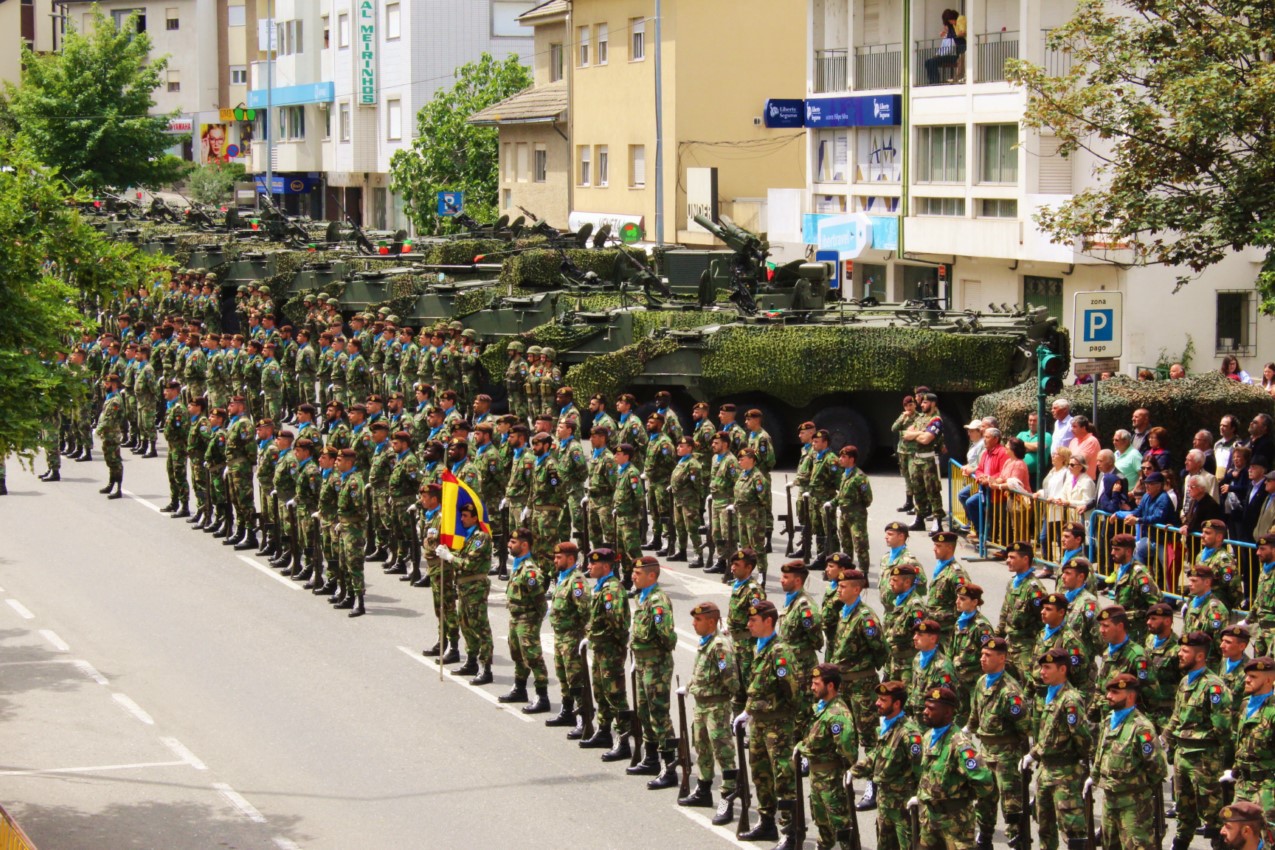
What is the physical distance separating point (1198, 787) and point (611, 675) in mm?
4064

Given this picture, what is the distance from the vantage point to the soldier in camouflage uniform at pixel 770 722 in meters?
11.7

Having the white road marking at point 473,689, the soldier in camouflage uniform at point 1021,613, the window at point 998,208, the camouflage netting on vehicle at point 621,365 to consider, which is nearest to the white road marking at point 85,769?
the white road marking at point 473,689

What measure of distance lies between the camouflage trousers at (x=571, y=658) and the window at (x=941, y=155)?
21.5 meters

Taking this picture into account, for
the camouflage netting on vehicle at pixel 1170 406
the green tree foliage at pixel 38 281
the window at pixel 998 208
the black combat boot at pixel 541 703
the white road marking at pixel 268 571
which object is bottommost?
the black combat boot at pixel 541 703

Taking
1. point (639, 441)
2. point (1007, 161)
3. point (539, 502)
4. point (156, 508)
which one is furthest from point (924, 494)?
point (1007, 161)

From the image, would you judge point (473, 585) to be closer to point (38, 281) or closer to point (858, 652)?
point (858, 652)

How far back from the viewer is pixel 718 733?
12164 millimetres

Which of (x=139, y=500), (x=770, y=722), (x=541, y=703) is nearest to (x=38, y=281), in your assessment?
Result: (x=541, y=703)

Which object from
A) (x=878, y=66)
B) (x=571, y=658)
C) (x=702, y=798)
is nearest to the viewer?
(x=702, y=798)

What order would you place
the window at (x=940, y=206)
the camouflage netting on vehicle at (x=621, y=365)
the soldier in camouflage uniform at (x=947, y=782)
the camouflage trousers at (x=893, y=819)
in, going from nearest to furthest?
1. the soldier in camouflage uniform at (x=947, y=782)
2. the camouflage trousers at (x=893, y=819)
3. the camouflage netting on vehicle at (x=621, y=365)
4. the window at (x=940, y=206)

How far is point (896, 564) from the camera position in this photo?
1362cm

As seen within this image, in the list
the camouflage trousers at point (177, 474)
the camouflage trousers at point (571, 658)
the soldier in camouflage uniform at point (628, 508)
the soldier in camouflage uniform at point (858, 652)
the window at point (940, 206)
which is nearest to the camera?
the soldier in camouflage uniform at point (858, 652)

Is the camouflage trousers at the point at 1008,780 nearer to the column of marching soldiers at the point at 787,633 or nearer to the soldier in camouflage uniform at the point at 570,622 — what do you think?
the column of marching soldiers at the point at 787,633

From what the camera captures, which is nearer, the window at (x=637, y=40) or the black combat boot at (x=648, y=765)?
the black combat boot at (x=648, y=765)
